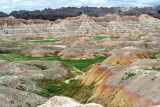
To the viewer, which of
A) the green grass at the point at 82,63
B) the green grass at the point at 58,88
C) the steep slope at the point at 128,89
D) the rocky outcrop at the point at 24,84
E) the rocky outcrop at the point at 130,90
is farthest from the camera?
the green grass at the point at 82,63

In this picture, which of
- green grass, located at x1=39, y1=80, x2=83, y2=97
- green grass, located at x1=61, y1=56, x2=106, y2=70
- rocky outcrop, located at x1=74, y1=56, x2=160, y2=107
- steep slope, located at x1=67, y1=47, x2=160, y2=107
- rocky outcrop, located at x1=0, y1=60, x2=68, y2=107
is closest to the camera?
rocky outcrop, located at x1=74, y1=56, x2=160, y2=107

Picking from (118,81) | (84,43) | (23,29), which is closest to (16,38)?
(23,29)

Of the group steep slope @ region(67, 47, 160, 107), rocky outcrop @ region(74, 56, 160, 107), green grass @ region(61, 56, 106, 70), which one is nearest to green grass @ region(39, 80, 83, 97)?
steep slope @ region(67, 47, 160, 107)

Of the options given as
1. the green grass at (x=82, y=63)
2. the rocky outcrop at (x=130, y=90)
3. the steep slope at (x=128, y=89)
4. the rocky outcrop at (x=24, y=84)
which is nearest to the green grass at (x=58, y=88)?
the rocky outcrop at (x=24, y=84)

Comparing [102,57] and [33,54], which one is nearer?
[102,57]

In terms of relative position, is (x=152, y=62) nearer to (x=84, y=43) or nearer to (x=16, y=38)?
(x=84, y=43)

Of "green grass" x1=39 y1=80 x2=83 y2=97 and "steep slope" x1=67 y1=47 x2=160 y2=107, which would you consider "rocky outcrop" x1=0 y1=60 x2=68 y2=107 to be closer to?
"green grass" x1=39 y1=80 x2=83 y2=97

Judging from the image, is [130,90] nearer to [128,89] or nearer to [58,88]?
[128,89]

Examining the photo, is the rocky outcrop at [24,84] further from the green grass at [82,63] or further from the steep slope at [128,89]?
the green grass at [82,63]

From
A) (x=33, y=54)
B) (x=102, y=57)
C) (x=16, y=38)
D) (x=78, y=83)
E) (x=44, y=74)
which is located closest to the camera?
(x=78, y=83)

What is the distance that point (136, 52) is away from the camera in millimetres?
61219

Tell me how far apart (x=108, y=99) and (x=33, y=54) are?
80304 mm

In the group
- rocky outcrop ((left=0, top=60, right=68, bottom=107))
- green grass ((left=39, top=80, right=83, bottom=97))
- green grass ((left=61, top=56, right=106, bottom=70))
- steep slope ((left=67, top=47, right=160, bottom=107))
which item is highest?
steep slope ((left=67, top=47, right=160, bottom=107))

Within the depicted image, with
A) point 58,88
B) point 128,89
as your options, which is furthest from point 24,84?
point 128,89
